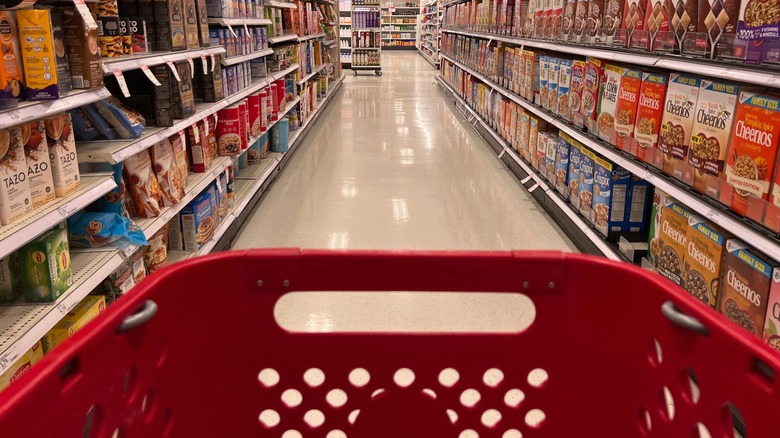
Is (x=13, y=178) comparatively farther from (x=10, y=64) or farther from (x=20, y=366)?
(x=20, y=366)

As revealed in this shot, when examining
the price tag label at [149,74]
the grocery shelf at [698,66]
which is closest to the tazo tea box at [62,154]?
the price tag label at [149,74]

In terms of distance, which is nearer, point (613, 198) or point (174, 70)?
point (174, 70)

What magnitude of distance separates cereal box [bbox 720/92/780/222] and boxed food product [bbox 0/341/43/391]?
2.15 m

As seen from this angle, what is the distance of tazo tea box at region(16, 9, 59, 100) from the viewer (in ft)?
5.69

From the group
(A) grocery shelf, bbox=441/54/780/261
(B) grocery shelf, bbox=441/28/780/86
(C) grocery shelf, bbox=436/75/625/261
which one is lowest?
A: (C) grocery shelf, bbox=436/75/625/261

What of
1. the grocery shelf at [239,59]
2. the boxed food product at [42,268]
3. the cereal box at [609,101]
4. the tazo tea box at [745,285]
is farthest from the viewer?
the grocery shelf at [239,59]

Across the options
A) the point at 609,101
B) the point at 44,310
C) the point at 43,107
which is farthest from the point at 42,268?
the point at 609,101

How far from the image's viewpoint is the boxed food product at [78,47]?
6.61ft

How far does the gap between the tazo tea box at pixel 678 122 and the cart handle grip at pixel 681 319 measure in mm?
1651

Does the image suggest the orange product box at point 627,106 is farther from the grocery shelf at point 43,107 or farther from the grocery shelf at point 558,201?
the grocery shelf at point 43,107

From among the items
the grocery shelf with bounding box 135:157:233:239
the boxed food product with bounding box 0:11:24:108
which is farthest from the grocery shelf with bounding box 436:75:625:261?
the boxed food product with bounding box 0:11:24:108

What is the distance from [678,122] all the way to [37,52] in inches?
88.6

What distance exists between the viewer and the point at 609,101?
3225 mm

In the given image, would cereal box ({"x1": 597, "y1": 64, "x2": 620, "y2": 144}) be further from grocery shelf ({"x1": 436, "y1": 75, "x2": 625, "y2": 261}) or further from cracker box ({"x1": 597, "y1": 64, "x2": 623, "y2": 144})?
grocery shelf ({"x1": 436, "y1": 75, "x2": 625, "y2": 261})
